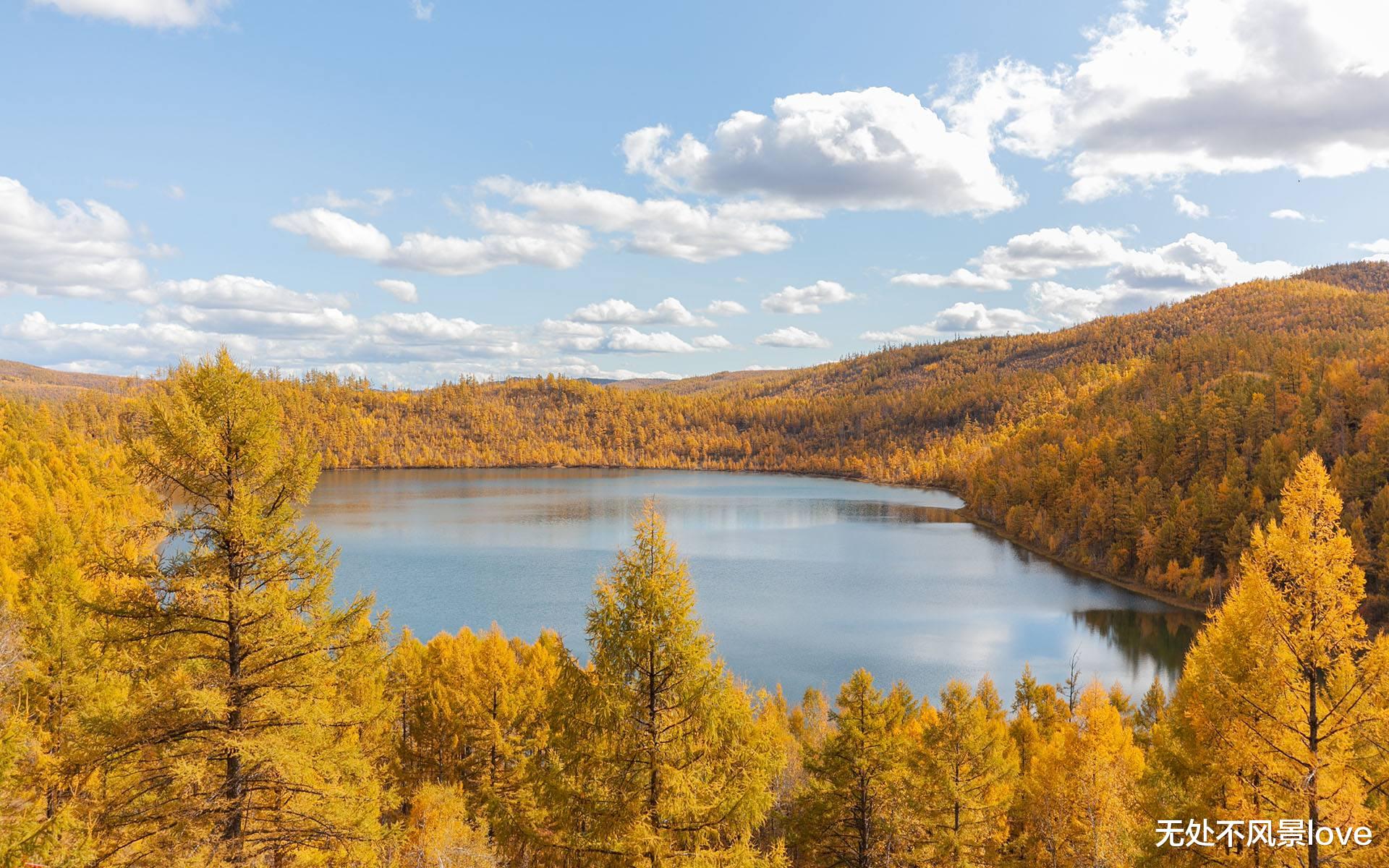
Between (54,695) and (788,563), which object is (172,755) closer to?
(54,695)

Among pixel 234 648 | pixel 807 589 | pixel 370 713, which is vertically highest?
pixel 234 648

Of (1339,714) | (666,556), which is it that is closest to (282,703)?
(666,556)

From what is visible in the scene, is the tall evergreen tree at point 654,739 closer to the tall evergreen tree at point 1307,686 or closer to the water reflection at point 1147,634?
the tall evergreen tree at point 1307,686

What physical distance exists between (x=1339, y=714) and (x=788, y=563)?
69.4 m

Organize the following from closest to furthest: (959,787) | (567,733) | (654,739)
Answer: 1. (654,739)
2. (567,733)
3. (959,787)

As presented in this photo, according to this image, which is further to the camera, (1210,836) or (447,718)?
(447,718)

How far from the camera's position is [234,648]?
29.3ft

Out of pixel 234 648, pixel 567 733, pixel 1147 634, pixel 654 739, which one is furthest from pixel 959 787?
pixel 1147 634

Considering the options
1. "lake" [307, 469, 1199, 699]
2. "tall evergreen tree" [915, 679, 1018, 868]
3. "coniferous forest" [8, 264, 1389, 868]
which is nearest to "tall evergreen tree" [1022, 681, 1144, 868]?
"coniferous forest" [8, 264, 1389, 868]

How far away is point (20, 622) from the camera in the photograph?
69.8 ft

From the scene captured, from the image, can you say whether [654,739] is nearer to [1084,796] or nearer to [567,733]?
[567,733]

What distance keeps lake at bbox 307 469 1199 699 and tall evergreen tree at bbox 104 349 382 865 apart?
2477cm

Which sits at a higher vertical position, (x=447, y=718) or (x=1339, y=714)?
(x=1339, y=714)

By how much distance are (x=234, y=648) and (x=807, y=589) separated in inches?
2397
